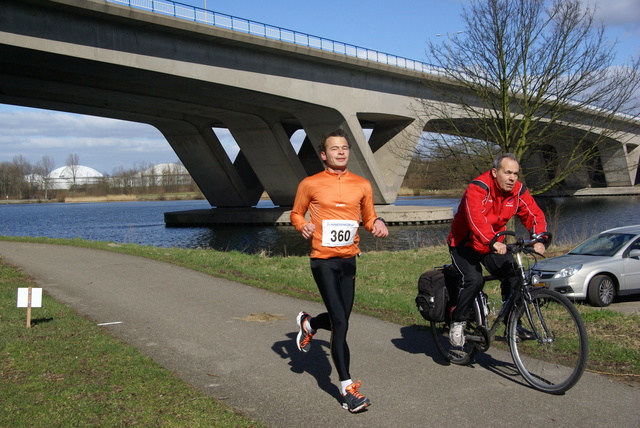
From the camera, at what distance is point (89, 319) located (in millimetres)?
7852

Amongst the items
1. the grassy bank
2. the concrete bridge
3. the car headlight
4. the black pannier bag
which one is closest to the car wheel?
the car headlight

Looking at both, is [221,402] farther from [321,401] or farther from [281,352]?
[281,352]

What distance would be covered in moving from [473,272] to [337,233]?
1.33m

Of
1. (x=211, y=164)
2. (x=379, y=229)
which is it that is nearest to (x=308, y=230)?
(x=379, y=229)

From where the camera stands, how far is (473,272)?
5.23m

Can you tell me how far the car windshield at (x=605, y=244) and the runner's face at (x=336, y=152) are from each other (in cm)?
776

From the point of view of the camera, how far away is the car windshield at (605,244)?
10.9 metres

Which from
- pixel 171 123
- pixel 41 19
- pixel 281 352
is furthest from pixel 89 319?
pixel 171 123

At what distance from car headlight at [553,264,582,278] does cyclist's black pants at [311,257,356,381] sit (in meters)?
6.45

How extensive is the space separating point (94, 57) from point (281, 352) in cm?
2179

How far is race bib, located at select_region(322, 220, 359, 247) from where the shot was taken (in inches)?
186

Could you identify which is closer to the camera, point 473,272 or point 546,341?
point 546,341

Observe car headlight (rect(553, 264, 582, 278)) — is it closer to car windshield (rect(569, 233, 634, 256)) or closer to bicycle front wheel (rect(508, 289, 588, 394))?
car windshield (rect(569, 233, 634, 256))

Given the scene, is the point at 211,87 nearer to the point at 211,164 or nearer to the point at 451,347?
the point at 211,164
